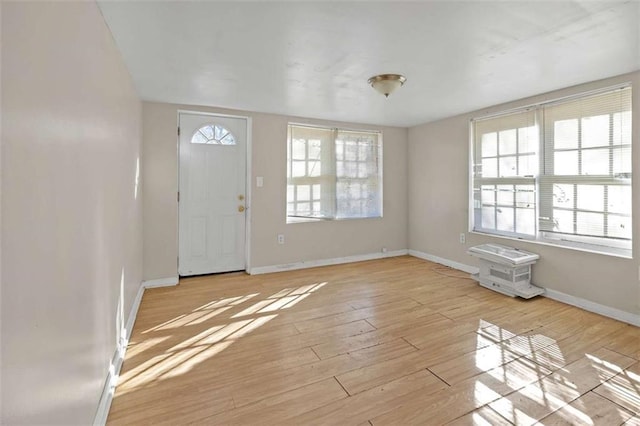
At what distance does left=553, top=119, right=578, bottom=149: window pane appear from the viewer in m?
3.22

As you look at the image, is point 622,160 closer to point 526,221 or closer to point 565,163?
point 565,163

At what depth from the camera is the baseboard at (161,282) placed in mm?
3779

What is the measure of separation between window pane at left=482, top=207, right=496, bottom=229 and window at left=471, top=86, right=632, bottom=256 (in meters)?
0.01

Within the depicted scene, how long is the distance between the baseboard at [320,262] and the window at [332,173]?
65 cm

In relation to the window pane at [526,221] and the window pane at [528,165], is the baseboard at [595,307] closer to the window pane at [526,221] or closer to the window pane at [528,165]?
the window pane at [526,221]

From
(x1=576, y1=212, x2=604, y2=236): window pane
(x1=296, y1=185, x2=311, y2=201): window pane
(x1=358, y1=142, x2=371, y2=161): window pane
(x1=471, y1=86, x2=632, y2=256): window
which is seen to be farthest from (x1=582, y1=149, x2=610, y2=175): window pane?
(x1=296, y1=185, x2=311, y2=201): window pane

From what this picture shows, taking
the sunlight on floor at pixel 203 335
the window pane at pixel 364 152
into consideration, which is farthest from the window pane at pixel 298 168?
the sunlight on floor at pixel 203 335

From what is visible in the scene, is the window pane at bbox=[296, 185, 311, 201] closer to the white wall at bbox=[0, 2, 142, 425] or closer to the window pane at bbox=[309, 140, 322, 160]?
the window pane at bbox=[309, 140, 322, 160]

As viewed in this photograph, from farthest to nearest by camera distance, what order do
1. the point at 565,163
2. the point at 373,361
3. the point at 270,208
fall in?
the point at 270,208 → the point at 565,163 → the point at 373,361

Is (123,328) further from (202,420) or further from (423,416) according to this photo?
(423,416)

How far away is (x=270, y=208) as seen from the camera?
14.5 feet

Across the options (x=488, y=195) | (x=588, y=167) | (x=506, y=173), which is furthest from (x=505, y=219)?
(x=588, y=167)

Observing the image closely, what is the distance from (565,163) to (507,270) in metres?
1.27

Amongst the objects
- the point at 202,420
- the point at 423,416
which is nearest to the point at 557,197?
the point at 423,416
